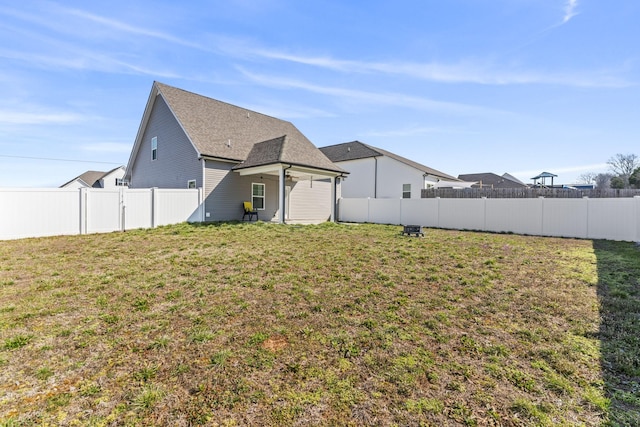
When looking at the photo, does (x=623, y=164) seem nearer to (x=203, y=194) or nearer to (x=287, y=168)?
(x=287, y=168)

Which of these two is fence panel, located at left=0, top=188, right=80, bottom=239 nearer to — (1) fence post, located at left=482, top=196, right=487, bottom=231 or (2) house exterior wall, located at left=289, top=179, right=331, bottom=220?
(2) house exterior wall, located at left=289, top=179, right=331, bottom=220

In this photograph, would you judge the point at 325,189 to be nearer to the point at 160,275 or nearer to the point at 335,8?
the point at 335,8

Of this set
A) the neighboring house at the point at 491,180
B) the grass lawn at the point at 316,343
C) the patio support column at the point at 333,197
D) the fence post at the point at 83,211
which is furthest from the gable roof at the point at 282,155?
the neighboring house at the point at 491,180

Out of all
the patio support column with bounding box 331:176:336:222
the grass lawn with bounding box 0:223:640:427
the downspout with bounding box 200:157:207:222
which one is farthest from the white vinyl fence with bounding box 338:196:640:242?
the downspout with bounding box 200:157:207:222

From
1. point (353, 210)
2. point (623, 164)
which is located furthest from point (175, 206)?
point (623, 164)

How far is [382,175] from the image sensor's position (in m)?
21.2

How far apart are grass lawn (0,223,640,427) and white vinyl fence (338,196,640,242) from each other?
6.26 meters

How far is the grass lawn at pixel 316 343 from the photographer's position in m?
2.07

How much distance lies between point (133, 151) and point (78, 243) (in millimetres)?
11630

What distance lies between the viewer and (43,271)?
17.9 ft

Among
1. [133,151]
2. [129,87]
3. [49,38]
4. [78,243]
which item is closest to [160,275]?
[78,243]

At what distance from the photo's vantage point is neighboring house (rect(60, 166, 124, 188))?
3788 centimetres

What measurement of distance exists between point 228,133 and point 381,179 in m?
11.4

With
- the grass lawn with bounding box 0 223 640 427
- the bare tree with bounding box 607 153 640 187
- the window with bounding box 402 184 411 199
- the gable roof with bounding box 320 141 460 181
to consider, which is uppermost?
the bare tree with bounding box 607 153 640 187
